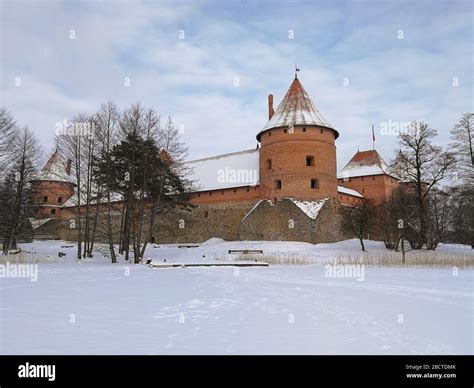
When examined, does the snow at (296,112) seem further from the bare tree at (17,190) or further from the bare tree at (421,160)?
the bare tree at (17,190)

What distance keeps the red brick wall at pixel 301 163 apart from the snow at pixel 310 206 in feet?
1.24

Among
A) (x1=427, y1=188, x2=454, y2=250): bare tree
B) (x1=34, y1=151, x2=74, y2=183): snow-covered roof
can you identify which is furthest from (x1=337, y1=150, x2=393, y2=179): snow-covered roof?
(x1=34, y1=151, x2=74, y2=183): snow-covered roof

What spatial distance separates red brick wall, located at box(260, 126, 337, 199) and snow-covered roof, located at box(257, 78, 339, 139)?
43cm

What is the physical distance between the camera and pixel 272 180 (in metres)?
27.4

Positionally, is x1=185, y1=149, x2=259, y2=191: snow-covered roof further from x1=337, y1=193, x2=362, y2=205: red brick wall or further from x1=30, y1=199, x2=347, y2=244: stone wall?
x1=337, y1=193, x2=362, y2=205: red brick wall

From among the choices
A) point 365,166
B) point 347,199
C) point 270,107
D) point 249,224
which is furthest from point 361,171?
point 249,224

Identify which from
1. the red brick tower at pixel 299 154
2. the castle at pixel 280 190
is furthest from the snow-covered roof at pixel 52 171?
the red brick tower at pixel 299 154

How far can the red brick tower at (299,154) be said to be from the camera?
26.5m

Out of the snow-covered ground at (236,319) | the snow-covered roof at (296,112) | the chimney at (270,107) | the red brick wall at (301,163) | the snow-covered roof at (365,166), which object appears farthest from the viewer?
the snow-covered roof at (365,166)

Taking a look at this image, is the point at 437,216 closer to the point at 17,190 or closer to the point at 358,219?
the point at 358,219

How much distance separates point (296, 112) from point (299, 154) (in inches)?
126

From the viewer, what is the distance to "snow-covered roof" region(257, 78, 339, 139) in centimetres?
2692
